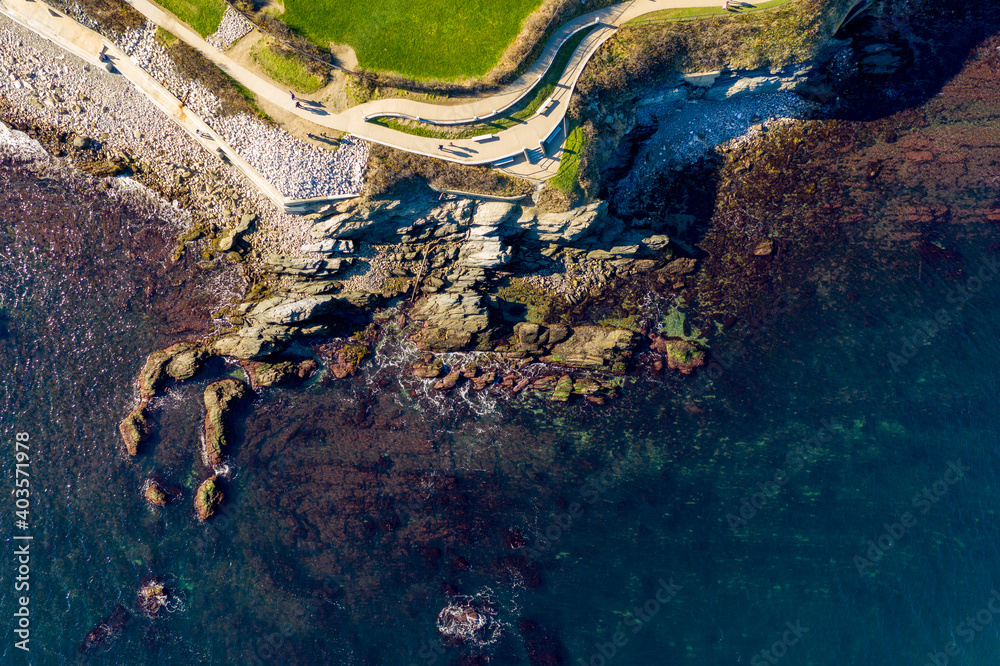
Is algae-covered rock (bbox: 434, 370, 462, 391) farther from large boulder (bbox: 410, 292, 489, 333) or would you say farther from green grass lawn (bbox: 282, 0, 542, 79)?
green grass lawn (bbox: 282, 0, 542, 79)

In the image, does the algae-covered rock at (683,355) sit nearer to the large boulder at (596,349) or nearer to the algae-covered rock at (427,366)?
the large boulder at (596,349)

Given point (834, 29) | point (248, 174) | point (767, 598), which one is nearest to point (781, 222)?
point (834, 29)

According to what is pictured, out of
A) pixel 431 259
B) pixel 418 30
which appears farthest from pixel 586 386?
pixel 418 30

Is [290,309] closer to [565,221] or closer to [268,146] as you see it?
[268,146]

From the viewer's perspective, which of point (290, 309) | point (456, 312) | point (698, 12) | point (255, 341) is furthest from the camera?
point (456, 312)

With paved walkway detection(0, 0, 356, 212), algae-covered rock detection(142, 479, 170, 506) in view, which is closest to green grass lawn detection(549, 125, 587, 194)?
paved walkway detection(0, 0, 356, 212)
